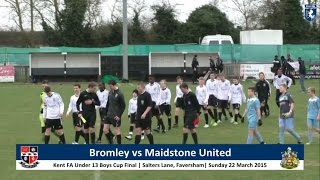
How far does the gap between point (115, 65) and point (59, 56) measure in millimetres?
4448

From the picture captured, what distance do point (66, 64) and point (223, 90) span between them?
87.9 ft

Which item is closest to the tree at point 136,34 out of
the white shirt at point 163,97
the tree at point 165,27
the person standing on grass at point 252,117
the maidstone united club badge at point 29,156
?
the tree at point 165,27

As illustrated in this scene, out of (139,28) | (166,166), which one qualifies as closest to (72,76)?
(139,28)

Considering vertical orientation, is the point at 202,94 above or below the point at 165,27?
below

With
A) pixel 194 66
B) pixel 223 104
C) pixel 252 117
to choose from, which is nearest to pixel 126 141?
pixel 252 117

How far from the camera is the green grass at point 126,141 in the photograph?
1422cm

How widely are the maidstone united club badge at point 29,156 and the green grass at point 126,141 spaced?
2507 mm

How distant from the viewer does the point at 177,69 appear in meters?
50.4

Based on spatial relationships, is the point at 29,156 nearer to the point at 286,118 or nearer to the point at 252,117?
the point at 252,117

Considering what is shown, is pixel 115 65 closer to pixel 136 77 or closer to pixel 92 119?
pixel 136 77

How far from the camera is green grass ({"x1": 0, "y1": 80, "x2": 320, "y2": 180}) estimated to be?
14219 millimetres

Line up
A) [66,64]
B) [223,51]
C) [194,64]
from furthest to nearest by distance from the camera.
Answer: [223,51] < [66,64] < [194,64]

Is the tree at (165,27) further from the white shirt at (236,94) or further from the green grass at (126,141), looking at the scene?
the white shirt at (236,94)

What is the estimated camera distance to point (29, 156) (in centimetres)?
1141
